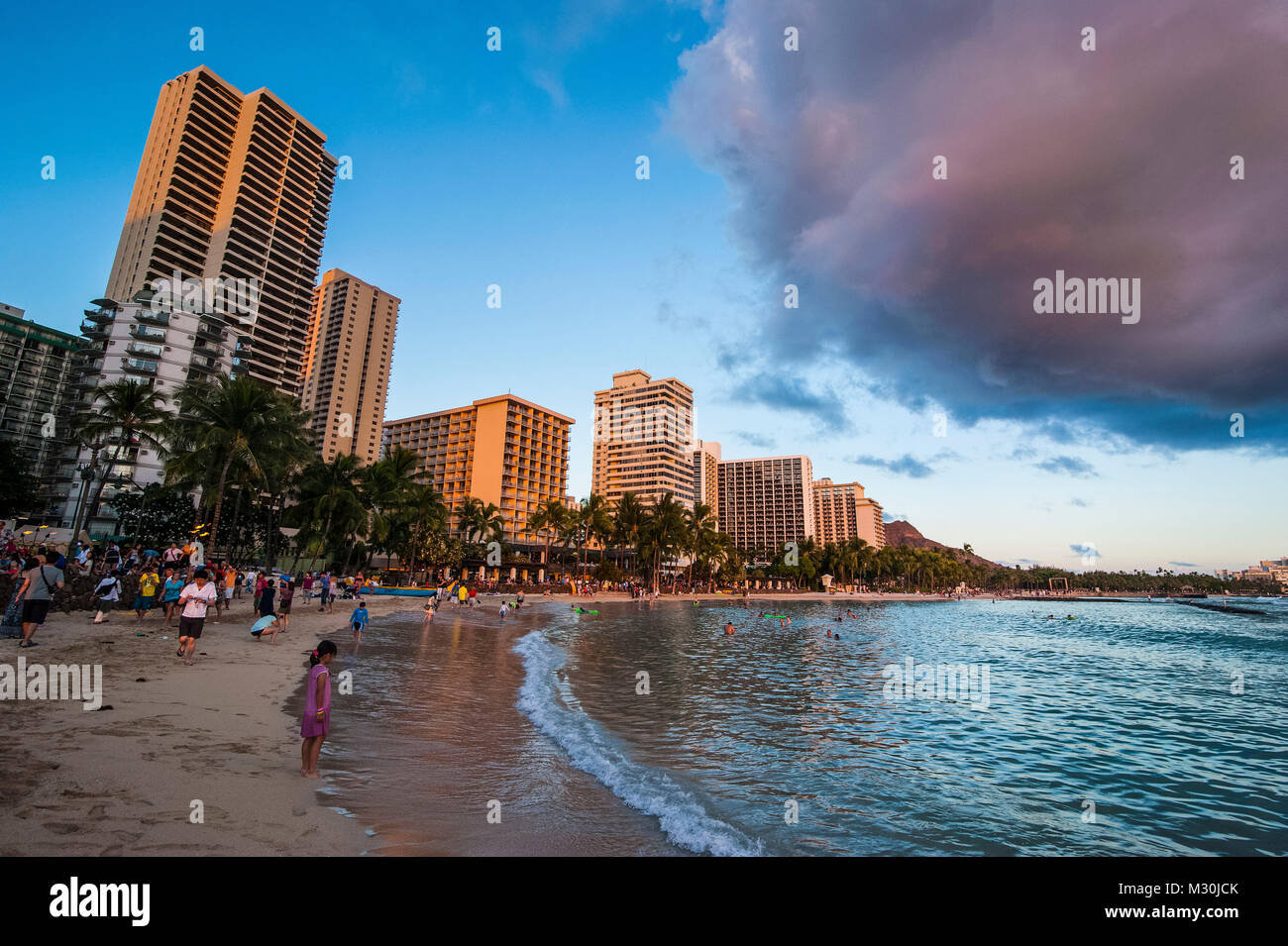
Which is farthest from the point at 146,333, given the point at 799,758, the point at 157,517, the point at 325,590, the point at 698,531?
the point at 799,758

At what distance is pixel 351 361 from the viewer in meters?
145

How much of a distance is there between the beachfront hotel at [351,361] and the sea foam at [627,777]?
141 m

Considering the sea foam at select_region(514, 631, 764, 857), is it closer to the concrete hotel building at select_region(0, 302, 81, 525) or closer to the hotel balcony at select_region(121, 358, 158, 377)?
the hotel balcony at select_region(121, 358, 158, 377)

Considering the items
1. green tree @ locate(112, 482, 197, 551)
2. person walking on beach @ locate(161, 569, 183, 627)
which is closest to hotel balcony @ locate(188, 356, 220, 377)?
green tree @ locate(112, 482, 197, 551)

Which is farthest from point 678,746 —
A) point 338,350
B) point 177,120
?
point 338,350

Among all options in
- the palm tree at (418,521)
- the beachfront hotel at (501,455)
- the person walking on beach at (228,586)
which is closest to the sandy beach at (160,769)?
the person walking on beach at (228,586)

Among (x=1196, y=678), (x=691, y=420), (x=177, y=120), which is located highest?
(x=177, y=120)

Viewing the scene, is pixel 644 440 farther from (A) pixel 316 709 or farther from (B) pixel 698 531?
(A) pixel 316 709

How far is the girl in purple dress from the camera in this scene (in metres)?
6.93

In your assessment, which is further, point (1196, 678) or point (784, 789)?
point (1196, 678)

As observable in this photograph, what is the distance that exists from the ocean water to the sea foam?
0.15ft
